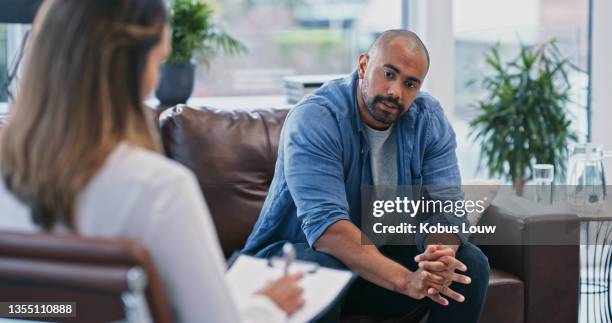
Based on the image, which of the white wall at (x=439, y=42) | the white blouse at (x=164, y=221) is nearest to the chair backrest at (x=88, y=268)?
the white blouse at (x=164, y=221)

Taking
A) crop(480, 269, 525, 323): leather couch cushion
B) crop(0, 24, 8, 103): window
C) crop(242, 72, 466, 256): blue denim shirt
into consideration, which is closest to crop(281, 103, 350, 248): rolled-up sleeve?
crop(242, 72, 466, 256): blue denim shirt

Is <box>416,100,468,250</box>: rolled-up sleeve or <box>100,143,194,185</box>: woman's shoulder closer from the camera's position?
<box>100,143,194,185</box>: woman's shoulder

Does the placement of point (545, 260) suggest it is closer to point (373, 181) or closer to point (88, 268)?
point (373, 181)

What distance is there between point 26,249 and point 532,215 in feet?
6.47

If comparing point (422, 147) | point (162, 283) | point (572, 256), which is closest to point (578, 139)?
point (572, 256)

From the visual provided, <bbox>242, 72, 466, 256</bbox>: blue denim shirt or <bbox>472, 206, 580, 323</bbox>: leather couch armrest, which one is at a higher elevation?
<bbox>242, 72, 466, 256</bbox>: blue denim shirt

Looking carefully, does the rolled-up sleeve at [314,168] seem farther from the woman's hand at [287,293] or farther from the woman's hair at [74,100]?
the woman's hair at [74,100]

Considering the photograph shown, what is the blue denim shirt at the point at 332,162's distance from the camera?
249 centimetres

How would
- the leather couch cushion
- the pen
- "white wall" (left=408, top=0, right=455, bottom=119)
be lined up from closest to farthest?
the pen < the leather couch cushion < "white wall" (left=408, top=0, right=455, bottom=119)

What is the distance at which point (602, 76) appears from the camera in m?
4.29

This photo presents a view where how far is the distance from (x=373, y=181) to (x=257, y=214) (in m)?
0.43

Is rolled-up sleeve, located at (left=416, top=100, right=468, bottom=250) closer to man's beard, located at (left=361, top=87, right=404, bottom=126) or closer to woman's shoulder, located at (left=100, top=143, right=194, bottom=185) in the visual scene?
man's beard, located at (left=361, top=87, right=404, bottom=126)

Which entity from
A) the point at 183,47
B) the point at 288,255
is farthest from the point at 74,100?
the point at 183,47

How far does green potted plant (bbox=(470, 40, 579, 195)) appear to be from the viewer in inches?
157
